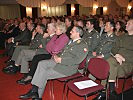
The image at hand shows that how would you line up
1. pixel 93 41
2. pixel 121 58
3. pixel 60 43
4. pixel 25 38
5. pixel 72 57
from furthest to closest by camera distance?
pixel 25 38, pixel 93 41, pixel 60 43, pixel 121 58, pixel 72 57

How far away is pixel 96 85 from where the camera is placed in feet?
8.17

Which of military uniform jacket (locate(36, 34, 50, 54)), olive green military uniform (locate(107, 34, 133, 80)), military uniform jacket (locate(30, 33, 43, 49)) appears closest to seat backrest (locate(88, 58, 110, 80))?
olive green military uniform (locate(107, 34, 133, 80))

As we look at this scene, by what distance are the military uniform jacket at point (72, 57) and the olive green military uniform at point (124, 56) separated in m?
0.56

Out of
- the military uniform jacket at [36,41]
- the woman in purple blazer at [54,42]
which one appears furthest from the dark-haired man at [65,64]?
the military uniform jacket at [36,41]

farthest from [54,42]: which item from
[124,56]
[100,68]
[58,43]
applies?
[124,56]

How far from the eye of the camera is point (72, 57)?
9.43 feet

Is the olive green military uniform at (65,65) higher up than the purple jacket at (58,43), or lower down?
lower down

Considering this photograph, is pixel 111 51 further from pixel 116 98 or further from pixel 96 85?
pixel 96 85

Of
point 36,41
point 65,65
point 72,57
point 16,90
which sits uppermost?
point 36,41

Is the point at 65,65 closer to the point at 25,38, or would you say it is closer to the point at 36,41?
the point at 36,41

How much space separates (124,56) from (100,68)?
2.68ft

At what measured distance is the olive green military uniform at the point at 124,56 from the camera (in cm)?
296

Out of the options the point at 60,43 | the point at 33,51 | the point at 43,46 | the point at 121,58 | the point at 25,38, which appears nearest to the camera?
the point at 121,58

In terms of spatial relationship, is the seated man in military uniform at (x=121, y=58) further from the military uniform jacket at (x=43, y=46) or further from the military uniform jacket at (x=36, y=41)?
the military uniform jacket at (x=36, y=41)
